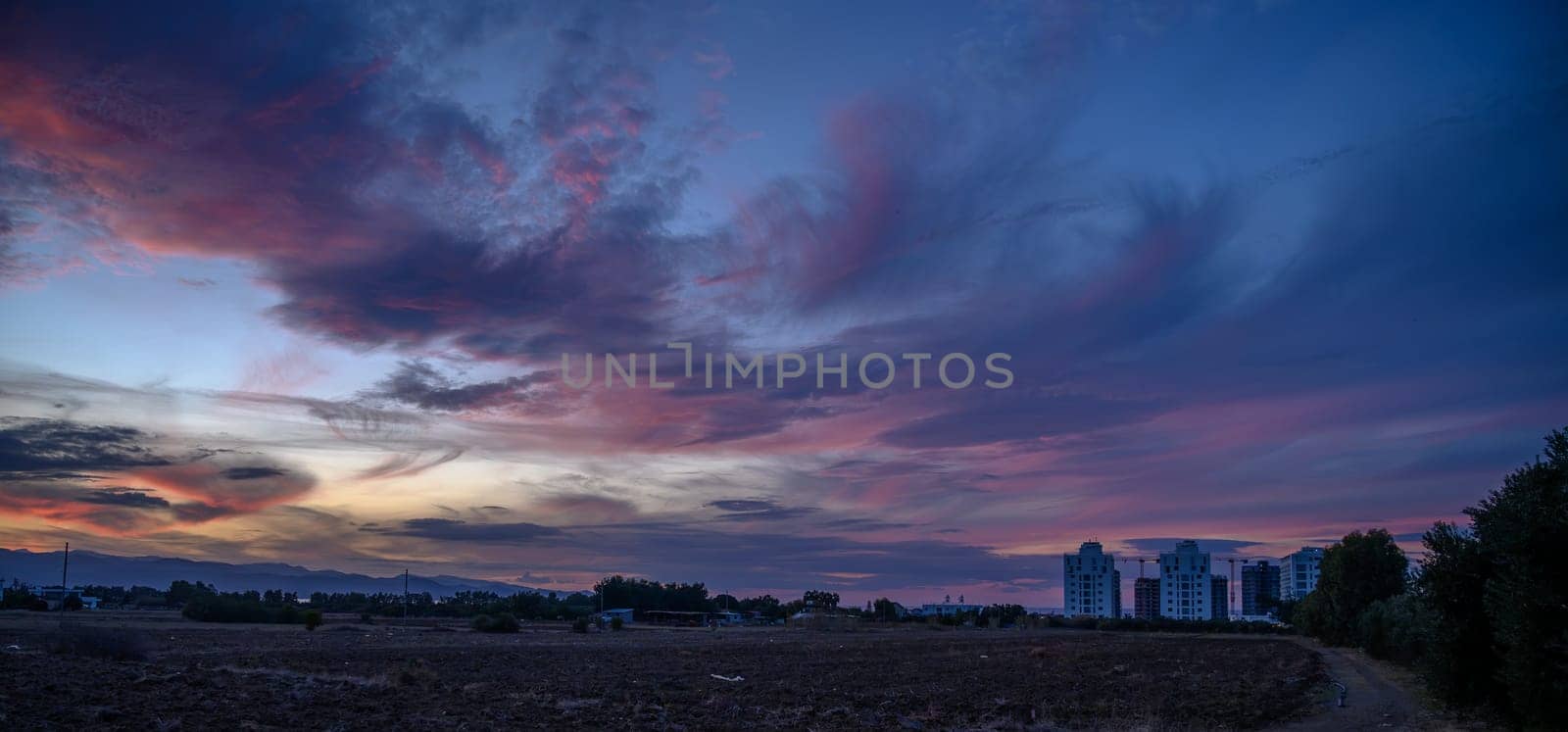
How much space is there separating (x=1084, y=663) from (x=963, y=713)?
27.8 meters

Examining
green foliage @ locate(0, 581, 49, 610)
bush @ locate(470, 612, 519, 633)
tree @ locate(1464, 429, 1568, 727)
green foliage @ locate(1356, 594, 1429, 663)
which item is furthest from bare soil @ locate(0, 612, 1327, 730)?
green foliage @ locate(0, 581, 49, 610)

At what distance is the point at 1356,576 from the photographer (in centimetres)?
7831

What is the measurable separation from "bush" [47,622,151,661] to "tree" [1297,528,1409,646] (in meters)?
79.6

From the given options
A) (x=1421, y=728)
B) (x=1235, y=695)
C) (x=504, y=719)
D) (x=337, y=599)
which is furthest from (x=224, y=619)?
(x=1421, y=728)

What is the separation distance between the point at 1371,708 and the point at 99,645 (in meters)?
40.9

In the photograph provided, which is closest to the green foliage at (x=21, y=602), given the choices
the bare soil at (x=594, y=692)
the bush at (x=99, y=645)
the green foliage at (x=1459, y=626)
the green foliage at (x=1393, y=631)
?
the bare soil at (x=594, y=692)

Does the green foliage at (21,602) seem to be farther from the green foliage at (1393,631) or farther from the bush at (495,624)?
the green foliage at (1393,631)

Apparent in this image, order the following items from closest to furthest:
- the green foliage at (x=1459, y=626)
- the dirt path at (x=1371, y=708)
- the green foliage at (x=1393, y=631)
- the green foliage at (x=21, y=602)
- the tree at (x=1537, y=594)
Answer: the tree at (x=1537, y=594), the green foliage at (x=1459, y=626), the dirt path at (x=1371, y=708), the green foliage at (x=1393, y=631), the green foliage at (x=21, y=602)

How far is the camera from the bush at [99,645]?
31.3 m

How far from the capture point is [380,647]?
53.8 metres

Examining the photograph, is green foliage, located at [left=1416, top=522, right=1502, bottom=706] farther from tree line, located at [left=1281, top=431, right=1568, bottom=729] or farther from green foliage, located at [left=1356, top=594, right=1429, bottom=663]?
green foliage, located at [left=1356, top=594, right=1429, bottom=663]

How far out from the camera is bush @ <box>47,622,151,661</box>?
31344 mm

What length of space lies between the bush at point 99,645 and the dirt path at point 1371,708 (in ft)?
118

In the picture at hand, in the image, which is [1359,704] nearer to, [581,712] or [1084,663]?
[1084,663]
